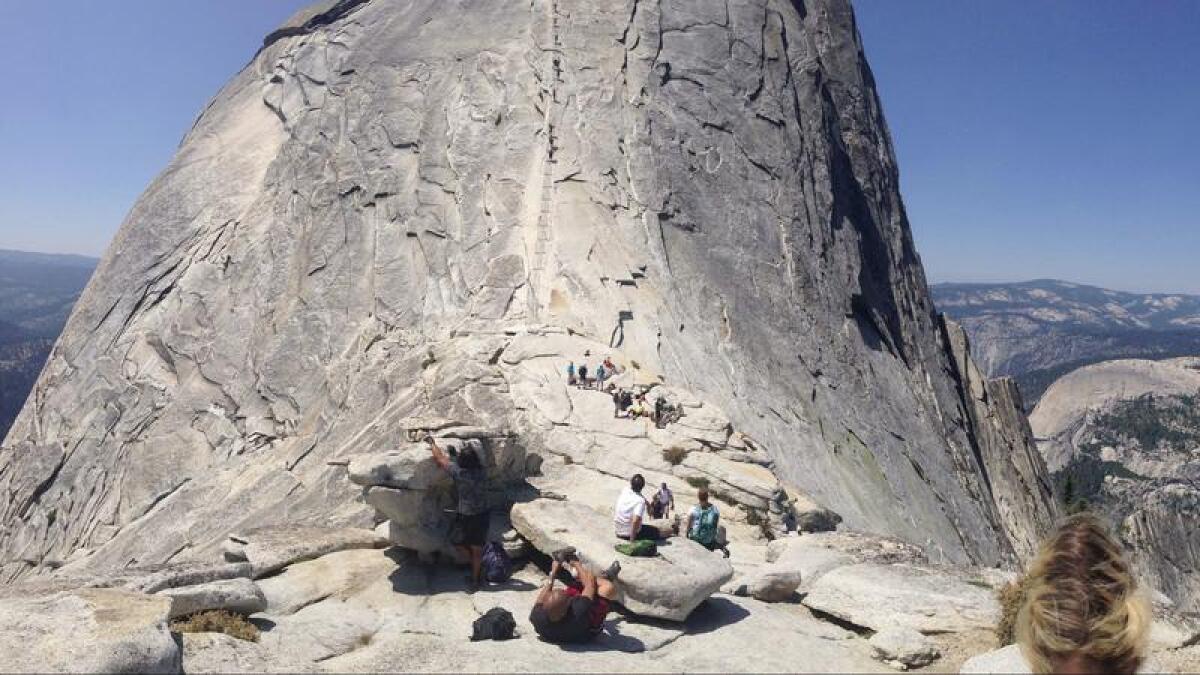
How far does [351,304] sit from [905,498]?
25283mm

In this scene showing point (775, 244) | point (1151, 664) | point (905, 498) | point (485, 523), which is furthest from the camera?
point (775, 244)

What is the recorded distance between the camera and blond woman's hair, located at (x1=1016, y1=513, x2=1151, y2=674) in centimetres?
355

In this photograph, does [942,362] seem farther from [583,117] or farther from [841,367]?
[583,117]

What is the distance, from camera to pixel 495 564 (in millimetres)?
13195

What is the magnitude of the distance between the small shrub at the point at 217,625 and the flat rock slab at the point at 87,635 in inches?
25.2

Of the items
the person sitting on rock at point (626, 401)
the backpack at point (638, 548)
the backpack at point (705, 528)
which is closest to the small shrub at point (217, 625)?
the backpack at point (638, 548)

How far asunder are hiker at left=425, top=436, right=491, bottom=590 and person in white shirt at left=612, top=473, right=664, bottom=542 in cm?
235

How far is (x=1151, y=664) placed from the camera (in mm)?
9859

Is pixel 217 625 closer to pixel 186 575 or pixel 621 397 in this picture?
pixel 186 575

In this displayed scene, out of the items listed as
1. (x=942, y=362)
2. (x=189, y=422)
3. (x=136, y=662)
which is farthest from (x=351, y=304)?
(x=942, y=362)

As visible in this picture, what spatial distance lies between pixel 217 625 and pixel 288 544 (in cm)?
355

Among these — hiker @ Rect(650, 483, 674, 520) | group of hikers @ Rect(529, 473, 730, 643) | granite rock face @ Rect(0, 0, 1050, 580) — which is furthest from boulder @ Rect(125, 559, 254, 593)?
granite rock face @ Rect(0, 0, 1050, 580)

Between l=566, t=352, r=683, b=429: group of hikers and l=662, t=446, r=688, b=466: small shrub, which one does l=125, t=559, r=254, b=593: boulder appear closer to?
l=662, t=446, r=688, b=466: small shrub

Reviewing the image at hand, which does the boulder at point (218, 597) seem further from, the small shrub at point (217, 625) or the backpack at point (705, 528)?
the backpack at point (705, 528)
